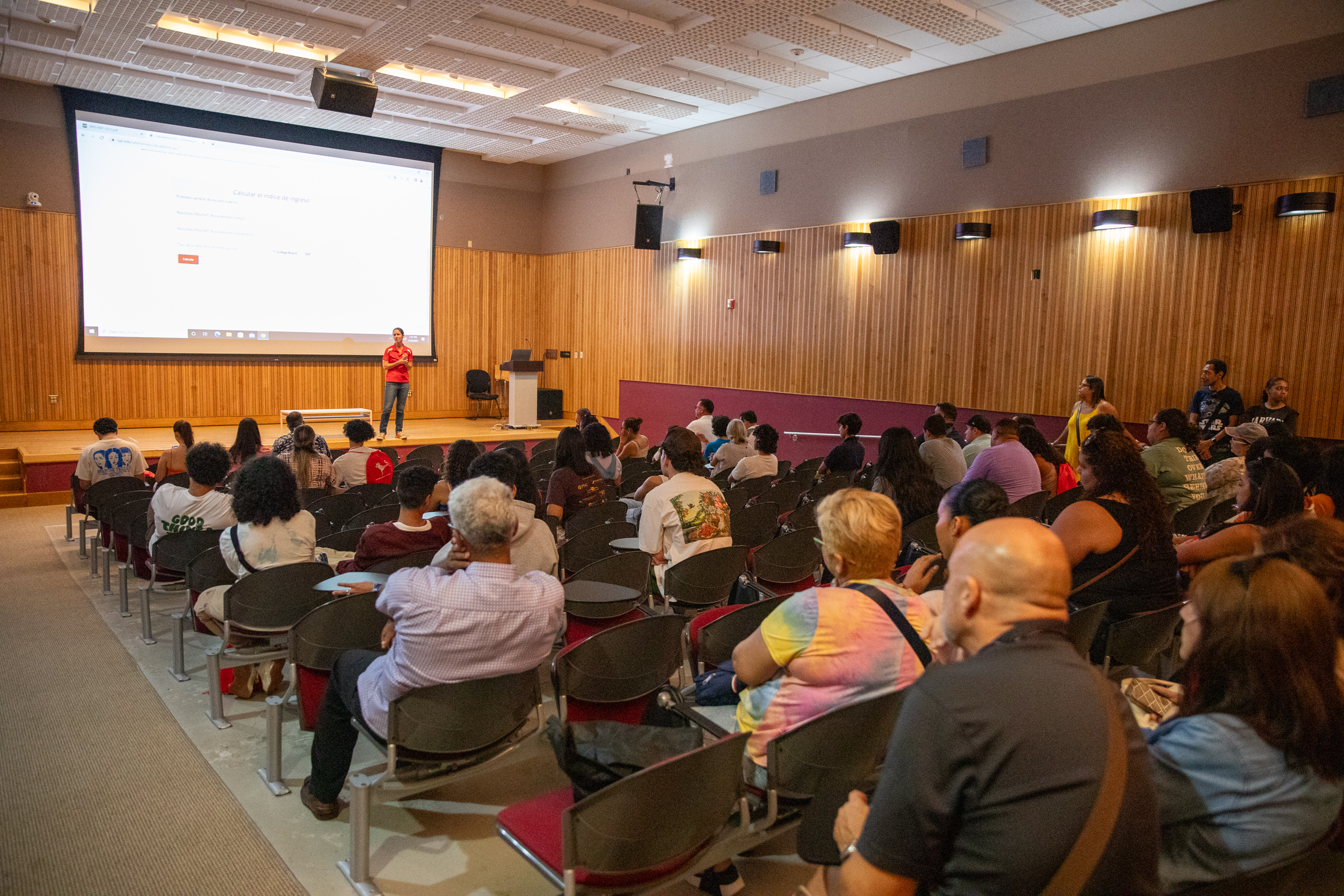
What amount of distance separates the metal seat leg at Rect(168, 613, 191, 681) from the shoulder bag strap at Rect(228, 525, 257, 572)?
66cm

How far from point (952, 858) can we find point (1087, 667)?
38cm

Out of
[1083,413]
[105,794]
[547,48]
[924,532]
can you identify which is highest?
[547,48]

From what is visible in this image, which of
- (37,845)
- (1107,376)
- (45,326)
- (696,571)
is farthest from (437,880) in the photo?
(45,326)

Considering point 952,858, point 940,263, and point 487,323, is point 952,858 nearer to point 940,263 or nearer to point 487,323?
point 940,263

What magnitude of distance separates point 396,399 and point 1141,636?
11835mm

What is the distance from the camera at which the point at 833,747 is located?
7.61 ft

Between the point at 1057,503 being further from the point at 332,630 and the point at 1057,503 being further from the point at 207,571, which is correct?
the point at 207,571

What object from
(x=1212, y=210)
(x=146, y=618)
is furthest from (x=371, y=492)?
(x=1212, y=210)


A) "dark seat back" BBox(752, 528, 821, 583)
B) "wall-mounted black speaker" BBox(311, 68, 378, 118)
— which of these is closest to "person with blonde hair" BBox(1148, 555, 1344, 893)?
"dark seat back" BBox(752, 528, 821, 583)

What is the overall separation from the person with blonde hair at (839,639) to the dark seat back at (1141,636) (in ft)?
4.82

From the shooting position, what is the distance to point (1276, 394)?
303 inches

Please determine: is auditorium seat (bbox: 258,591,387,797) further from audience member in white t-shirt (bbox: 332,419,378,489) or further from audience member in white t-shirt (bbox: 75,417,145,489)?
audience member in white t-shirt (bbox: 75,417,145,489)

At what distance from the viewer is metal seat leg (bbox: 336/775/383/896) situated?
266 cm

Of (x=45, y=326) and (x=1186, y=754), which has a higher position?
(x=45, y=326)
